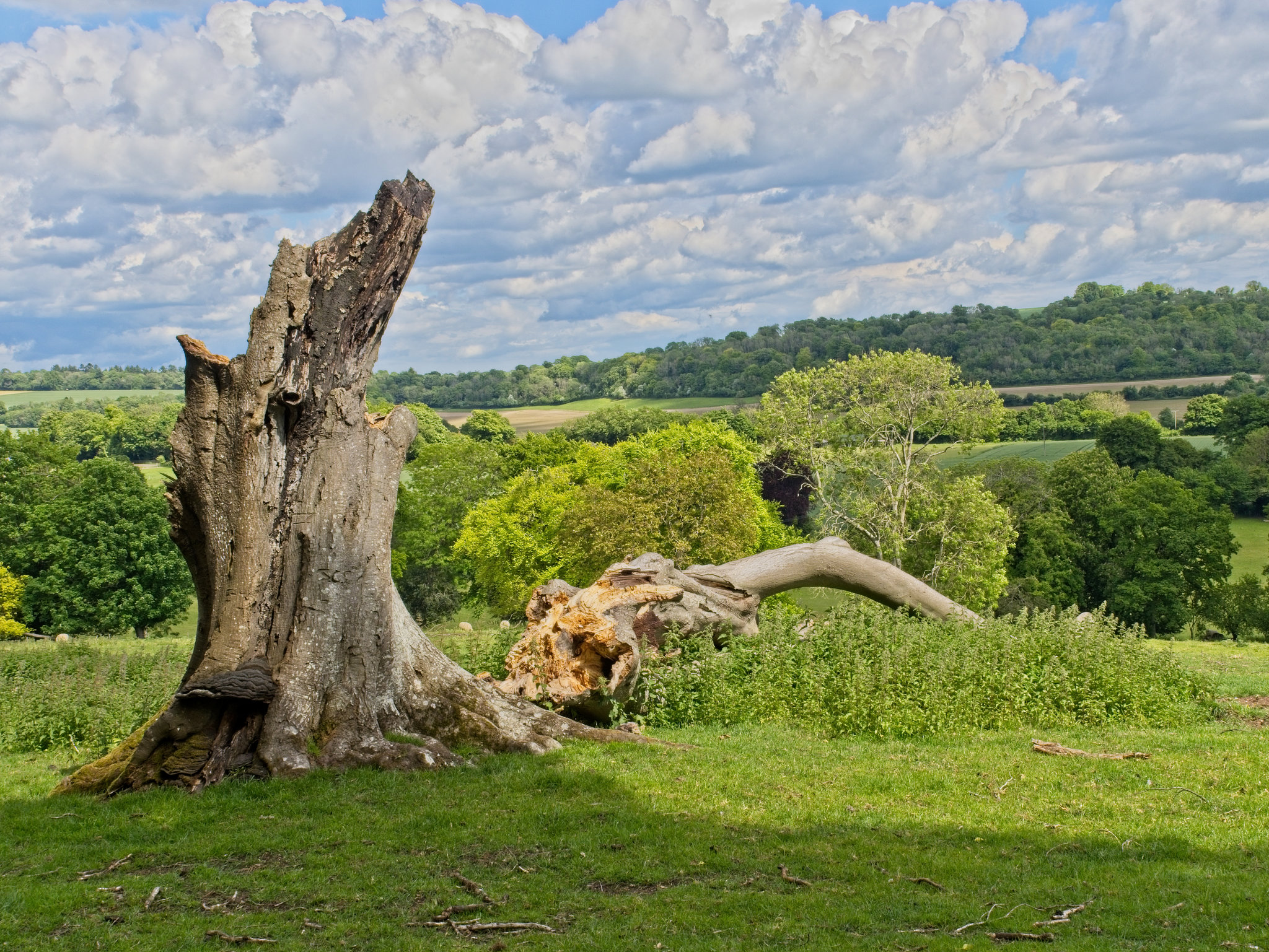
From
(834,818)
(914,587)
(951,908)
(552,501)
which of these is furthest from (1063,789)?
(552,501)

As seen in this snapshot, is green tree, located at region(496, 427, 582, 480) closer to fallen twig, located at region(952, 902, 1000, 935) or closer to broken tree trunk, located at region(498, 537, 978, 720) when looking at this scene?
broken tree trunk, located at region(498, 537, 978, 720)

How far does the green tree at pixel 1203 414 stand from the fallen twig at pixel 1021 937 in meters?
117

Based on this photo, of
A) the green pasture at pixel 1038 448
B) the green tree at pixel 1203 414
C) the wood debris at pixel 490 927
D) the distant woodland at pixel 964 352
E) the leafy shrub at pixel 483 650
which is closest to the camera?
the wood debris at pixel 490 927

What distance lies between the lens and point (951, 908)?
621 cm

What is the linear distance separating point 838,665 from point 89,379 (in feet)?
685

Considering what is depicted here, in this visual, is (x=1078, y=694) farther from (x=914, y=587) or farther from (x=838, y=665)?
(x=914, y=587)

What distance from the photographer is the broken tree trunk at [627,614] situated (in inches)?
500

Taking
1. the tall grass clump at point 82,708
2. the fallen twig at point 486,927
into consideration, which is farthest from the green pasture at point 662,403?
the fallen twig at point 486,927

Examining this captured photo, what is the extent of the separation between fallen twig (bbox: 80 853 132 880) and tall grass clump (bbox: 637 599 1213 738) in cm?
667

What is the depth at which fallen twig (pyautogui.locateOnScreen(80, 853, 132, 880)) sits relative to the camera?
275 inches

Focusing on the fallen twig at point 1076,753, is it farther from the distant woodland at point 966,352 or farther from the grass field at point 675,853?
the distant woodland at point 966,352

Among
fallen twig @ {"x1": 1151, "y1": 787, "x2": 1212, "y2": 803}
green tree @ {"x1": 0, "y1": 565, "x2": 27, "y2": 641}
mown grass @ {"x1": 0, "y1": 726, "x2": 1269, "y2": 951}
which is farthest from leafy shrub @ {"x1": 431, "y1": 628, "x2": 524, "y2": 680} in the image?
green tree @ {"x1": 0, "y1": 565, "x2": 27, "y2": 641}

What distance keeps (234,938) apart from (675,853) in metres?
2.96

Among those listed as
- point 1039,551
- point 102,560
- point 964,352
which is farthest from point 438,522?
point 964,352
